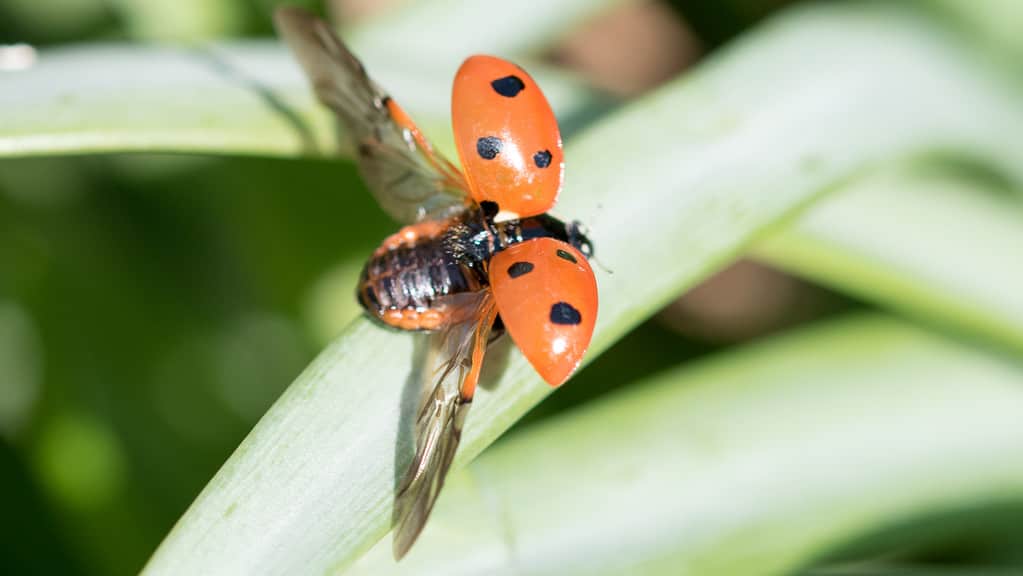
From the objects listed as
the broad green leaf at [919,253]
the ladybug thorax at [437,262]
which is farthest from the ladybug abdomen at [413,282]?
the broad green leaf at [919,253]

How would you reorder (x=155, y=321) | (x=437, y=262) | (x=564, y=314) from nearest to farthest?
(x=564, y=314)
(x=437, y=262)
(x=155, y=321)

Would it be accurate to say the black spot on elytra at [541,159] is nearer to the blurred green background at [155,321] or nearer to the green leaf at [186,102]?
the green leaf at [186,102]

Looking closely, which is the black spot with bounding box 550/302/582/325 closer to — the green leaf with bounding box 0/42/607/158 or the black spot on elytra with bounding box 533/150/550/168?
the black spot on elytra with bounding box 533/150/550/168

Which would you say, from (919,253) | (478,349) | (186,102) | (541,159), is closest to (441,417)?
(478,349)

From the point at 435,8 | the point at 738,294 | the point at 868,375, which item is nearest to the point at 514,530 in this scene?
the point at 868,375

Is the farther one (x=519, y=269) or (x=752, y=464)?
(x=752, y=464)

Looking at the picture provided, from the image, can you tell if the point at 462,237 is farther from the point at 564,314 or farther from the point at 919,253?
the point at 919,253

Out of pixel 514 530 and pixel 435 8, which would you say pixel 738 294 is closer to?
pixel 435 8
